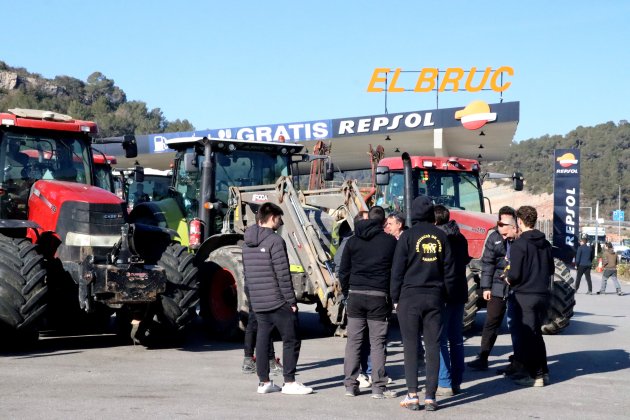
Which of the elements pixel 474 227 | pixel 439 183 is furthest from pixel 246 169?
pixel 474 227

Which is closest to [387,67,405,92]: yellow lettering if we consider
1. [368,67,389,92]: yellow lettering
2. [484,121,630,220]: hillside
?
[368,67,389,92]: yellow lettering

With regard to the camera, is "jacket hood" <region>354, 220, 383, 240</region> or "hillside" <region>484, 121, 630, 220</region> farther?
"hillside" <region>484, 121, 630, 220</region>

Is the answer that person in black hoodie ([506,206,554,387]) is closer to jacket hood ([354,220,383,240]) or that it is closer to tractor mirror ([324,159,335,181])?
jacket hood ([354,220,383,240])

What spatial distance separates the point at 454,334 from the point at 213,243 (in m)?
4.80

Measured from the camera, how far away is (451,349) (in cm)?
877

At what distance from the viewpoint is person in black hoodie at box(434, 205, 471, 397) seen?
857 cm

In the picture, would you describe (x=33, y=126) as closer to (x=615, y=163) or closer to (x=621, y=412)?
(x=621, y=412)

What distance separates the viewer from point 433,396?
795 cm

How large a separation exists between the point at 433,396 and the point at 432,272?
1.09 m

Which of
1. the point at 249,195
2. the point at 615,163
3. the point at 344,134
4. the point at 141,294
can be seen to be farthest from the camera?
the point at 615,163

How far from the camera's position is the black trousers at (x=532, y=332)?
9164mm

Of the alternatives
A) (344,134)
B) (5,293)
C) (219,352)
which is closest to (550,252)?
(219,352)

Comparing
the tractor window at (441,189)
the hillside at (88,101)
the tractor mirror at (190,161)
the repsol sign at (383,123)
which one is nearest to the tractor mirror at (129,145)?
the tractor mirror at (190,161)

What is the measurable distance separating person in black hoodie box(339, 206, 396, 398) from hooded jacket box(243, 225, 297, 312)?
59 cm
